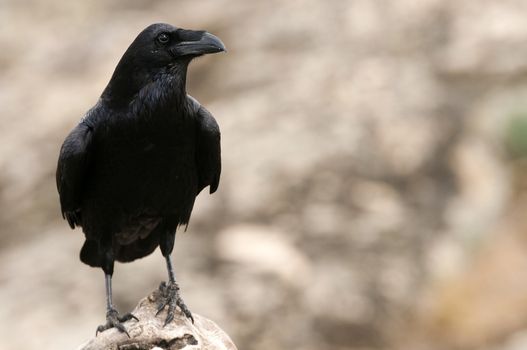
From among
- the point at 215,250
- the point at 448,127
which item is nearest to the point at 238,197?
the point at 215,250

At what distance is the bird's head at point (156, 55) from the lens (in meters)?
7.25

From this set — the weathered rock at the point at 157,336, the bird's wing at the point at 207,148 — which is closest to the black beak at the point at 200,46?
the bird's wing at the point at 207,148

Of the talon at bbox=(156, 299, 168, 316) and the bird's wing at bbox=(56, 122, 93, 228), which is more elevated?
the bird's wing at bbox=(56, 122, 93, 228)

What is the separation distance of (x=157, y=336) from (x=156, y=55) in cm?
189

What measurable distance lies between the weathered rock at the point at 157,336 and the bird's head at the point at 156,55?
1488mm

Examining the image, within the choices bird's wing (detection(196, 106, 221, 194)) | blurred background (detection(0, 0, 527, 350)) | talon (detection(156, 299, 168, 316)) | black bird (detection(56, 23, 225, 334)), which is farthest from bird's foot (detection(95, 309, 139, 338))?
blurred background (detection(0, 0, 527, 350))

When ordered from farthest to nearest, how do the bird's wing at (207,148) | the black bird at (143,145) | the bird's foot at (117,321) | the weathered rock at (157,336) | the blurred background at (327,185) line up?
the blurred background at (327,185)
the bird's wing at (207,148)
the black bird at (143,145)
the bird's foot at (117,321)
the weathered rock at (157,336)

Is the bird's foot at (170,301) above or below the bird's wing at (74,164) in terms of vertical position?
below

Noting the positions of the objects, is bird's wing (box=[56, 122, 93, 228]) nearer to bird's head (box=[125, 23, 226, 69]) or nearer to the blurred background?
bird's head (box=[125, 23, 226, 69])

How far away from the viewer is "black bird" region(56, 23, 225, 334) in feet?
23.7

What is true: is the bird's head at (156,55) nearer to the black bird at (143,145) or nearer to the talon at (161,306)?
the black bird at (143,145)

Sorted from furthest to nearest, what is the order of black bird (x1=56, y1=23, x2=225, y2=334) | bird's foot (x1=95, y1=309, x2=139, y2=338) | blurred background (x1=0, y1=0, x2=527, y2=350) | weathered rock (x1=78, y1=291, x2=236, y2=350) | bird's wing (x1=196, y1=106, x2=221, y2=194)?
blurred background (x1=0, y1=0, x2=527, y2=350)
bird's wing (x1=196, y1=106, x2=221, y2=194)
black bird (x1=56, y1=23, x2=225, y2=334)
bird's foot (x1=95, y1=309, x2=139, y2=338)
weathered rock (x1=78, y1=291, x2=236, y2=350)

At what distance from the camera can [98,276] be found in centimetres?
1345

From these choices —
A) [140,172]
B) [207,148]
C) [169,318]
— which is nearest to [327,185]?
[207,148]
